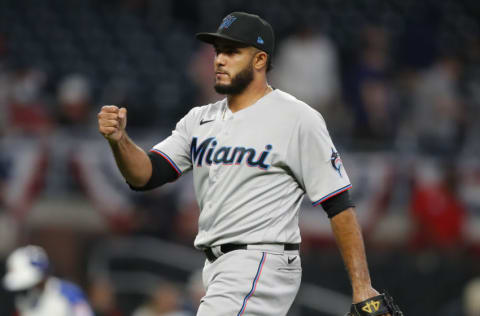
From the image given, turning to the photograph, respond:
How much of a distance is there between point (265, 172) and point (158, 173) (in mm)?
499

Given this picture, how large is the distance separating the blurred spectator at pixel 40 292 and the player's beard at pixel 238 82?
3.12 meters

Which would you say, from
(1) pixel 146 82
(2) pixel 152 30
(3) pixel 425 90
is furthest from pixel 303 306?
(2) pixel 152 30

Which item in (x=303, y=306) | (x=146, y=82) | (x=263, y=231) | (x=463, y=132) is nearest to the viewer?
(x=263, y=231)

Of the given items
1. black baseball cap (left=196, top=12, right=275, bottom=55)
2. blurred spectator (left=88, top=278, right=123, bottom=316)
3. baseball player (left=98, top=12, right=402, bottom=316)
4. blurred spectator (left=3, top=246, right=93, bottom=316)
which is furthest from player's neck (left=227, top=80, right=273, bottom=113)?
blurred spectator (left=88, top=278, right=123, bottom=316)

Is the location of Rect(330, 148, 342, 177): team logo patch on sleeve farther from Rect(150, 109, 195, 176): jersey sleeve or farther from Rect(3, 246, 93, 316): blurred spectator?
Rect(3, 246, 93, 316): blurred spectator

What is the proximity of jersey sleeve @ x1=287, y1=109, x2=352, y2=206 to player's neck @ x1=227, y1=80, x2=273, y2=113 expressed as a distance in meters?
0.25

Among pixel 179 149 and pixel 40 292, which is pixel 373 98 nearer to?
pixel 40 292

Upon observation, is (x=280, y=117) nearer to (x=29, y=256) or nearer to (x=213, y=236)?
(x=213, y=236)

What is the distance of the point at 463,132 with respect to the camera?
10.1 meters

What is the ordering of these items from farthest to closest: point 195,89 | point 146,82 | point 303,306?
point 146,82 → point 195,89 → point 303,306

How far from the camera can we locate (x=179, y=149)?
13.1ft

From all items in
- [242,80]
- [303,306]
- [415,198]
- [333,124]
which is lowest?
[303,306]

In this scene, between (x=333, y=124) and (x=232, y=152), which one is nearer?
(x=232, y=152)

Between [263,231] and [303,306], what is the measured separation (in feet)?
17.0
